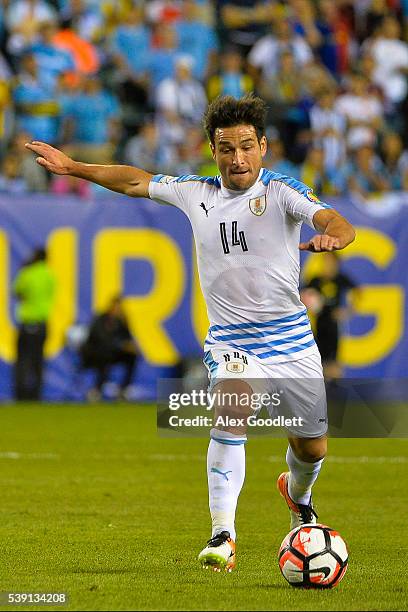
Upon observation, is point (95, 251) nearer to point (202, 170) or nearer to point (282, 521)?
point (202, 170)

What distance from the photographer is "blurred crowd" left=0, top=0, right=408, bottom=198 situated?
19.8 m

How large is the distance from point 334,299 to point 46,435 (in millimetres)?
5123

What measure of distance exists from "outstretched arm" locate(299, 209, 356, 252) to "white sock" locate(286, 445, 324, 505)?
4.68 feet

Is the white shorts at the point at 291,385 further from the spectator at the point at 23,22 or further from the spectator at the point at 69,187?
the spectator at the point at 23,22

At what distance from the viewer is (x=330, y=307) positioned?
1855 cm

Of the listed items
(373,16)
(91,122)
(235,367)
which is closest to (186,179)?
(235,367)

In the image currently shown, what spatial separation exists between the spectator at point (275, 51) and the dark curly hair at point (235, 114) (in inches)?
549

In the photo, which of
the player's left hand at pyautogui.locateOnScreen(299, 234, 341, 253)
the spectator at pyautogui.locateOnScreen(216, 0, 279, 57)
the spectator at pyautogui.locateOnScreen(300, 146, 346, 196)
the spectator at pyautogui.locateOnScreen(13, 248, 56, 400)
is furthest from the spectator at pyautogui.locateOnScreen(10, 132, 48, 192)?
the player's left hand at pyautogui.locateOnScreen(299, 234, 341, 253)

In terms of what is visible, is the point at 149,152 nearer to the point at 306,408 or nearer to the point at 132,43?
the point at 132,43

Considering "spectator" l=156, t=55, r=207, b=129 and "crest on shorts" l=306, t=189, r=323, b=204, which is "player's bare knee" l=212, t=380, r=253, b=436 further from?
"spectator" l=156, t=55, r=207, b=129

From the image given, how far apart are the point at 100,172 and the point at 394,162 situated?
14.0 meters

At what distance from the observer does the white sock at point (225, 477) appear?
713cm

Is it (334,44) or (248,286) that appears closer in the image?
(248,286)

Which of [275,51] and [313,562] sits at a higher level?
[275,51]
